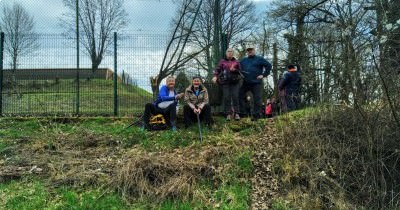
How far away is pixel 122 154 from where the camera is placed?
9016mm

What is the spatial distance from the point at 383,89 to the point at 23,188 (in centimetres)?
592

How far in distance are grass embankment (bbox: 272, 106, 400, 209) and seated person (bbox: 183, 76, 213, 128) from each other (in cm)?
213

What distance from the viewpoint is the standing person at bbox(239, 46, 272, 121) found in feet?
36.0

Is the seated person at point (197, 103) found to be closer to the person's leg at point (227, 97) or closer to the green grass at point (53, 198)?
the person's leg at point (227, 97)

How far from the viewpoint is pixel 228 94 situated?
10906 mm

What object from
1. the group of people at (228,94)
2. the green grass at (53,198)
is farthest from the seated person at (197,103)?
the green grass at (53,198)

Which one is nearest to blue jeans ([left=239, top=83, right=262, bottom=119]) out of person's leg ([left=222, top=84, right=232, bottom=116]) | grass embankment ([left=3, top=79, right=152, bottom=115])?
person's leg ([left=222, top=84, right=232, bottom=116])

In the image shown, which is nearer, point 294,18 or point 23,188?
point 23,188

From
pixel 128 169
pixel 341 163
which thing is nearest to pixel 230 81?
pixel 341 163

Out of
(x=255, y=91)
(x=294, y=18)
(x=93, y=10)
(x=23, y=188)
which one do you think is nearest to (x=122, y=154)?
(x=23, y=188)

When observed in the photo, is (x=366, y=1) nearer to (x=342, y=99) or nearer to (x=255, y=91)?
(x=342, y=99)

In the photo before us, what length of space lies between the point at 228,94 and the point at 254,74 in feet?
2.47

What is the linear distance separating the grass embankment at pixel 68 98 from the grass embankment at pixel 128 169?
2.02 meters

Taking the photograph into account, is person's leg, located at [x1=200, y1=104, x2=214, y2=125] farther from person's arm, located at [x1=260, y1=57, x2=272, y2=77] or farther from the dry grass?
the dry grass
